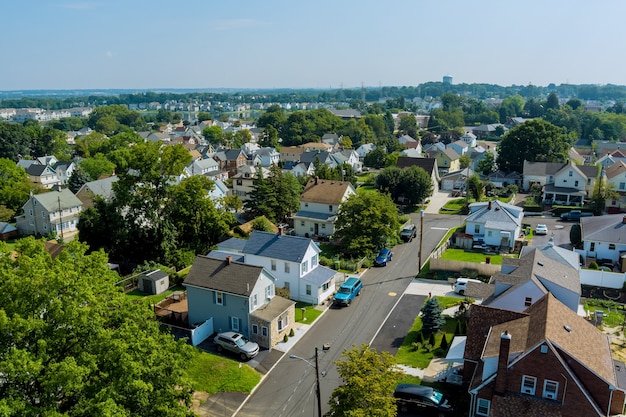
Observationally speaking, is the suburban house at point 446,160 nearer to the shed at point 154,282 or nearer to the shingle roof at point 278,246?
the shingle roof at point 278,246

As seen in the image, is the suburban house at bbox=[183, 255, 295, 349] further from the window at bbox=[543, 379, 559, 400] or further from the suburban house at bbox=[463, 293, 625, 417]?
the window at bbox=[543, 379, 559, 400]

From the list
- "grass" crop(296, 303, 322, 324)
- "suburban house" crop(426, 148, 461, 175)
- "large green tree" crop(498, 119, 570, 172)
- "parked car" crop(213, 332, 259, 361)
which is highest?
"large green tree" crop(498, 119, 570, 172)

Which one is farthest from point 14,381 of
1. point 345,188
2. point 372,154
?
point 372,154

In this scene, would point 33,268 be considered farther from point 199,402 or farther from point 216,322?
point 216,322

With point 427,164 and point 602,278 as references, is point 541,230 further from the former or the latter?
point 427,164

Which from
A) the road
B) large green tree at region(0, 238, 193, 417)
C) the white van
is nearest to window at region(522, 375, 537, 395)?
the road
